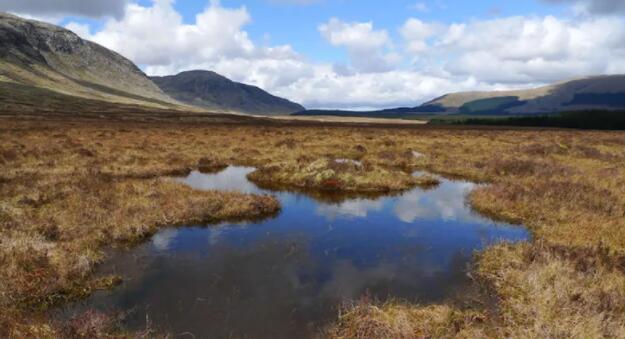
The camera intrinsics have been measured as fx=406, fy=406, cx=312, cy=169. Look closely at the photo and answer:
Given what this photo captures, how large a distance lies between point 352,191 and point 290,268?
1431cm

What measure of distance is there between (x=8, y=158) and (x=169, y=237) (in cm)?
2266

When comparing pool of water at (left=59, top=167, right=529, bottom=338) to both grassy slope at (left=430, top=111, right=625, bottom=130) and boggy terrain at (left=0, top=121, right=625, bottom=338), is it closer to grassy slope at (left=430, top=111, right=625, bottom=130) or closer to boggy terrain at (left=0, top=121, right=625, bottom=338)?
boggy terrain at (left=0, top=121, right=625, bottom=338)

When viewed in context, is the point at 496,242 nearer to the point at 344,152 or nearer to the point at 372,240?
the point at 372,240

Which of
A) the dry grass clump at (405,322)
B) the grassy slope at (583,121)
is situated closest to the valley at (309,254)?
the dry grass clump at (405,322)

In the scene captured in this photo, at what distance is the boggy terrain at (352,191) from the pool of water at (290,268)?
37.0 inches

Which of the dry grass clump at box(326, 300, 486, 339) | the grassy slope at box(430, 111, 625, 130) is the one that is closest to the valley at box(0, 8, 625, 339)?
the dry grass clump at box(326, 300, 486, 339)

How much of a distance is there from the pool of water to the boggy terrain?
37.0 inches

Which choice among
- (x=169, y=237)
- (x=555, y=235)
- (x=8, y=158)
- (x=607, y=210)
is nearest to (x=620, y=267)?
(x=555, y=235)

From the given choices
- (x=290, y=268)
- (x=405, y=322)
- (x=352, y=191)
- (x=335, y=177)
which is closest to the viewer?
(x=405, y=322)

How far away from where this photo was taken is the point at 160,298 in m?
11.6

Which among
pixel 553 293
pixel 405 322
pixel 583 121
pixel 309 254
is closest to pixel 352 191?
pixel 309 254

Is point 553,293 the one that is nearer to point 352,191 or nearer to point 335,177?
point 352,191

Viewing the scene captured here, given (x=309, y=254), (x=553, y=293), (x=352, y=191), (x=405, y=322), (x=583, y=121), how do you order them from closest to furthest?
(x=405, y=322) < (x=553, y=293) < (x=309, y=254) < (x=352, y=191) < (x=583, y=121)

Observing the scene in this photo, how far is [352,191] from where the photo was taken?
27953 millimetres
